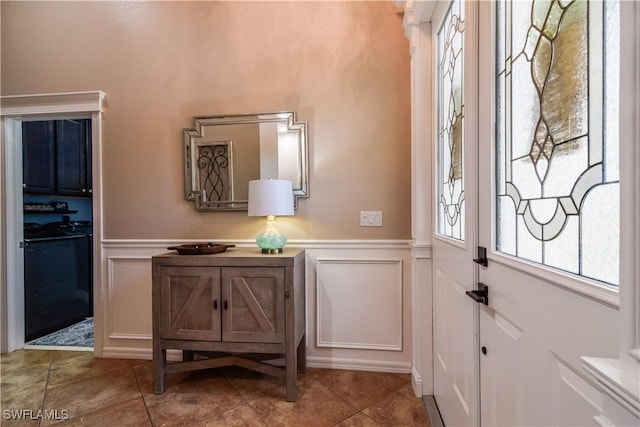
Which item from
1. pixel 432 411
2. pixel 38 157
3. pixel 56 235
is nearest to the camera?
pixel 432 411

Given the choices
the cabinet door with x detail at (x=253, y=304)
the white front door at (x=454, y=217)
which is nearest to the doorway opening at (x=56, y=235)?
the cabinet door with x detail at (x=253, y=304)

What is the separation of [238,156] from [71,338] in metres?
2.45

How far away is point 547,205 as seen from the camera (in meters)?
0.73

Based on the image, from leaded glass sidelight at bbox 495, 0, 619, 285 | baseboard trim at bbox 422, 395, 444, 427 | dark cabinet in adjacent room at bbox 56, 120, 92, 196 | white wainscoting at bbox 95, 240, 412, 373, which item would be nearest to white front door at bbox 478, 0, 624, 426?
leaded glass sidelight at bbox 495, 0, 619, 285

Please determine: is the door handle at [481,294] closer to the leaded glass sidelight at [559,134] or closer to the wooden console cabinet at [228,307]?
the leaded glass sidelight at [559,134]

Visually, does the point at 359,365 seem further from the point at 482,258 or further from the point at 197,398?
the point at 482,258

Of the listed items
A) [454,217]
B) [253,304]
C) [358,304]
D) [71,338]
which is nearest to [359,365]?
[358,304]

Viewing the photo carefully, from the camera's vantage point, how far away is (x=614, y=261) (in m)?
0.53

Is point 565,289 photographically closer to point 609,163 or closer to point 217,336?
point 609,163

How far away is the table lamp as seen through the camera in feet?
6.13

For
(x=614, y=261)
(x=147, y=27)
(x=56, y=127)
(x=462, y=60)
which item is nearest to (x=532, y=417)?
(x=614, y=261)

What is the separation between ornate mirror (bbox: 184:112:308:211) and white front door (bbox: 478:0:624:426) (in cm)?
136

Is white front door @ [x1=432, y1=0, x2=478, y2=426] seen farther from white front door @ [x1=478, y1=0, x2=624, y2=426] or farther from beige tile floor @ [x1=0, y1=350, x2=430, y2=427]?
beige tile floor @ [x1=0, y1=350, x2=430, y2=427]

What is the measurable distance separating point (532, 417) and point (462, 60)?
1.35m
